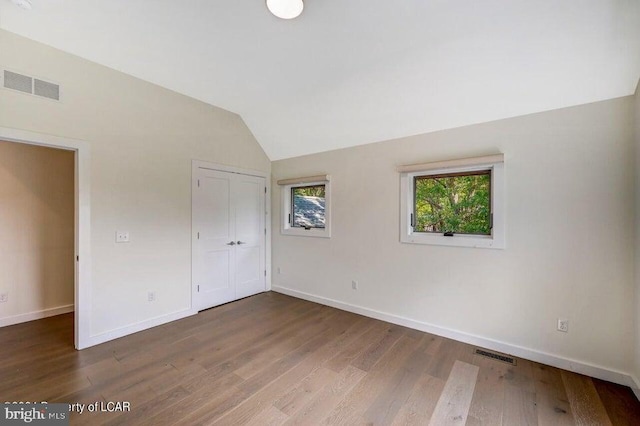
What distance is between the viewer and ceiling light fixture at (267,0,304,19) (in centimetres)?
171

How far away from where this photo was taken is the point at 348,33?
2035 mm

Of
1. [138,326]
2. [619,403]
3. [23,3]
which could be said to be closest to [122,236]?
[138,326]

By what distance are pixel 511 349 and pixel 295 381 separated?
2.06 m

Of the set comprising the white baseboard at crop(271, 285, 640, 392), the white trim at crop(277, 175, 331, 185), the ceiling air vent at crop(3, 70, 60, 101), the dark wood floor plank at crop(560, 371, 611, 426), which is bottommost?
the dark wood floor plank at crop(560, 371, 611, 426)

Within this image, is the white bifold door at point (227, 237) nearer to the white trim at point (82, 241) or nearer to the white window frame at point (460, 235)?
the white trim at point (82, 241)

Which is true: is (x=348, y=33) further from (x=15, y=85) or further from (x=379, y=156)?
(x=15, y=85)

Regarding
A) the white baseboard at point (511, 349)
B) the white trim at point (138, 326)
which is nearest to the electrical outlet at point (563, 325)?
the white baseboard at point (511, 349)

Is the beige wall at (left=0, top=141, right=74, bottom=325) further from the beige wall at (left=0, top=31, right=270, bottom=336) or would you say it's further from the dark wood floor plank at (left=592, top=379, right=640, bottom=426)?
the dark wood floor plank at (left=592, top=379, right=640, bottom=426)

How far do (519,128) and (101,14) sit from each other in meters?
3.65

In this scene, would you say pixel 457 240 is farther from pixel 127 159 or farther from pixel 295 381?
pixel 127 159

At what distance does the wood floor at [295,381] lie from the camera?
1742mm

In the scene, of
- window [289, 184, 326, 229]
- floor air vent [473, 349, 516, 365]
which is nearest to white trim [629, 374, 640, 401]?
floor air vent [473, 349, 516, 365]

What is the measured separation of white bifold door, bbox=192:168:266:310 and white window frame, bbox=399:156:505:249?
2343mm

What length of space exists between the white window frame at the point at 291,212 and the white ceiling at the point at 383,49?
1.26m
